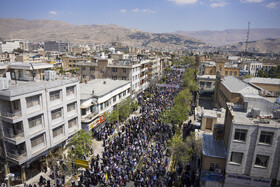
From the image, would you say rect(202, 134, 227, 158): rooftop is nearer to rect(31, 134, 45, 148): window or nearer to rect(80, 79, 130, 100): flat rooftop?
rect(80, 79, 130, 100): flat rooftop

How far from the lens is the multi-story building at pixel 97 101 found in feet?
85.4

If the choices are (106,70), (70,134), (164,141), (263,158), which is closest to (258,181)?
(263,158)

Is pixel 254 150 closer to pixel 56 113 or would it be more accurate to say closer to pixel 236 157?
pixel 236 157

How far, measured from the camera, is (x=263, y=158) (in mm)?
15828

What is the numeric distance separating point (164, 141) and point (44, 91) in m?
15.5

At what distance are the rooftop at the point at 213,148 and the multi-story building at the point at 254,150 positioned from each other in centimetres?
133

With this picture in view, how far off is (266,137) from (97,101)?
803 inches

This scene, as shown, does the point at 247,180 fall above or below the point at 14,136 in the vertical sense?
below

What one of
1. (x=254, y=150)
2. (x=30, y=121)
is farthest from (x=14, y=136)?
(x=254, y=150)

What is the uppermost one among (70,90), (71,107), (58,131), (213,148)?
(70,90)

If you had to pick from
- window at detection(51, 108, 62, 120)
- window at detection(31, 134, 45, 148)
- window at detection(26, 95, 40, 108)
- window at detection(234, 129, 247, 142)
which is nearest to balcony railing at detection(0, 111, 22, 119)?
window at detection(26, 95, 40, 108)

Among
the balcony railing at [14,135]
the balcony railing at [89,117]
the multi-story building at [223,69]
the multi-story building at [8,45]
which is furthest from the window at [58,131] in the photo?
the multi-story building at [8,45]

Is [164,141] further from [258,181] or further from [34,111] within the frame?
[34,111]

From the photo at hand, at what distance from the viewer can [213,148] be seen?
61.4 feet
